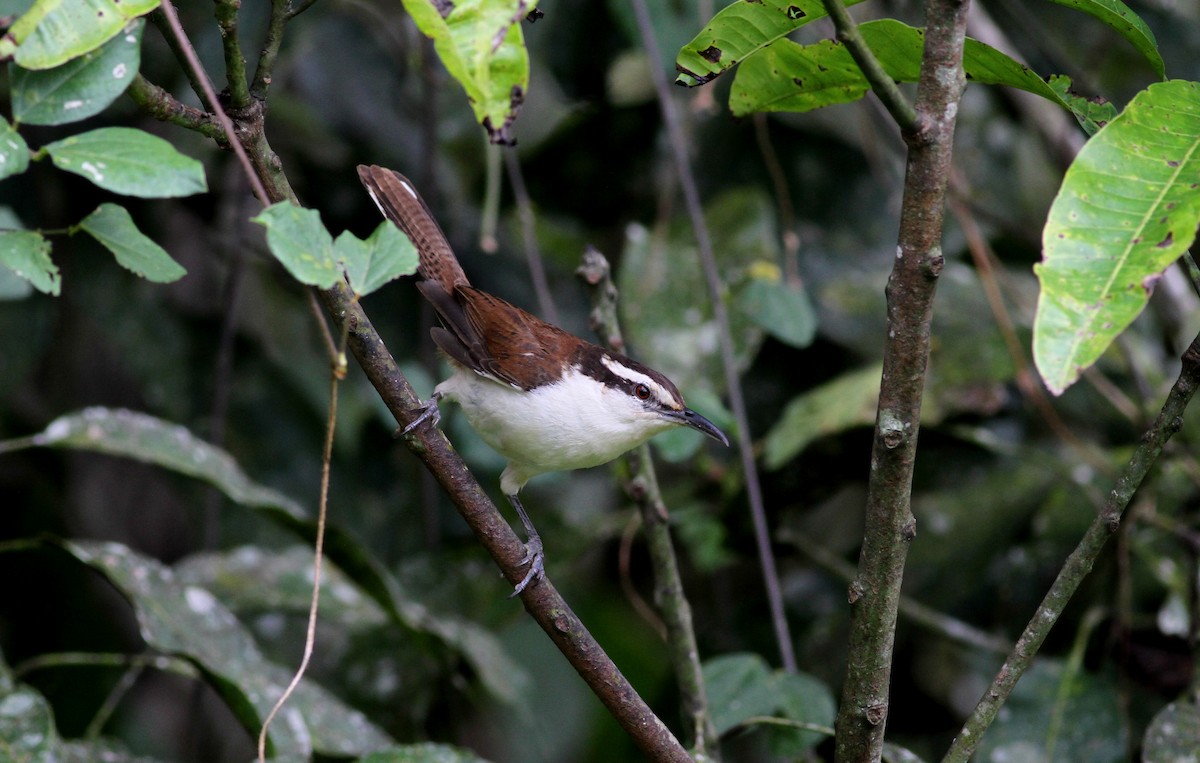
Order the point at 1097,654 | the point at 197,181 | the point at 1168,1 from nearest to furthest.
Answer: the point at 197,181
the point at 1097,654
the point at 1168,1

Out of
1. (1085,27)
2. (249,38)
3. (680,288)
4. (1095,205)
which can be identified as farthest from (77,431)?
(1085,27)

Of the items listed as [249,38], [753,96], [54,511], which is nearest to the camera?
[753,96]

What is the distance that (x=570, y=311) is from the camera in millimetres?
5020

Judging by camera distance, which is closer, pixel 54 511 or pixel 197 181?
pixel 197 181

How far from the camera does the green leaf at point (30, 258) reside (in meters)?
1.48

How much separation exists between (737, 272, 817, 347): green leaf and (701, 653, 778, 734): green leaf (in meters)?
1.22

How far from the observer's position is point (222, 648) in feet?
9.34

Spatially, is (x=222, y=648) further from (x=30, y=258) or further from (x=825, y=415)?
(x=825, y=415)

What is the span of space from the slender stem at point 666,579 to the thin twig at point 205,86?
1.11 meters

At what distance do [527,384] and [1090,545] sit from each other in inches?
60.5

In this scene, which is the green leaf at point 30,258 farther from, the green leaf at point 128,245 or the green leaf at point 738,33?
the green leaf at point 738,33

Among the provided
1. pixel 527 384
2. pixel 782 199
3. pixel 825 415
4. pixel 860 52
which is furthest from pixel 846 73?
pixel 782 199

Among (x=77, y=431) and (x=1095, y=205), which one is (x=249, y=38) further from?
(x=1095, y=205)

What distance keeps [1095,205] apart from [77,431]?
103 inches
